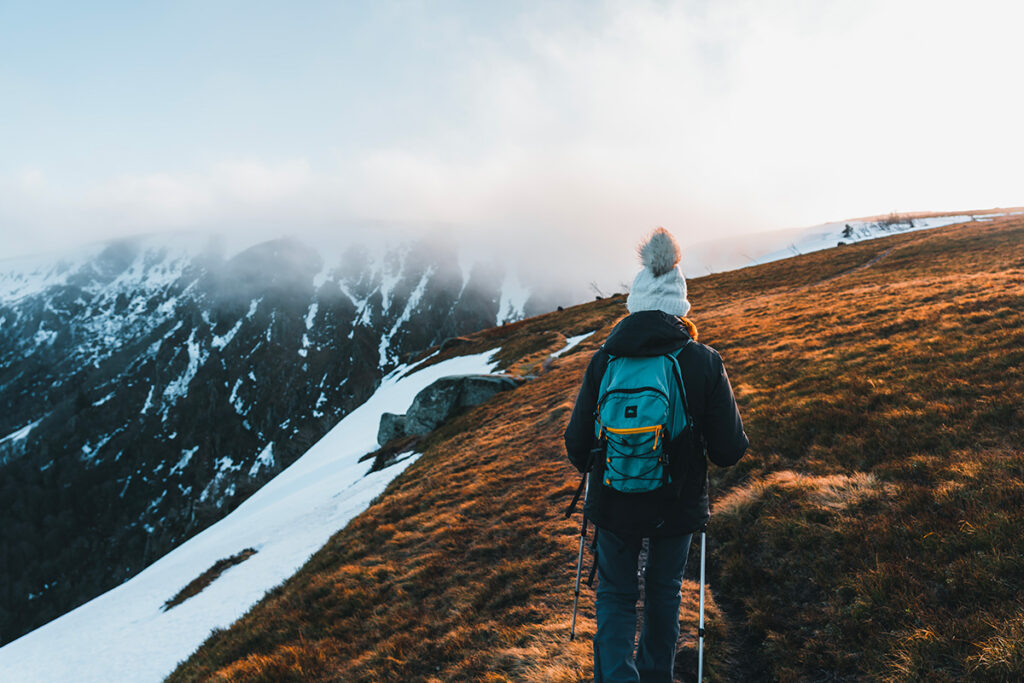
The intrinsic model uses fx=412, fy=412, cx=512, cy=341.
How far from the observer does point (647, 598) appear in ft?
12.5

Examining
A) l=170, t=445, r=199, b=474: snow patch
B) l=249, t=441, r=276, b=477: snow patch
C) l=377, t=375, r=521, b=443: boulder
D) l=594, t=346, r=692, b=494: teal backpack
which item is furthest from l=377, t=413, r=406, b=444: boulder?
l=170, t=445, r=199, b=474: snow patch

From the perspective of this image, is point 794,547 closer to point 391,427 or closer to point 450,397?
point 450,397

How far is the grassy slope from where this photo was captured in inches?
164

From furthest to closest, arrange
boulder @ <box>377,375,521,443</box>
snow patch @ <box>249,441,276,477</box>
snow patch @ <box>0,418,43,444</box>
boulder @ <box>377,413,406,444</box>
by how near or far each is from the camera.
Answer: snow patch @ <box>0,418,43,444</box> → snow patch @ <box>249,441,276,477</box> → boulder @ <box>377,413,406,444</box> → boulder @ <box>377,375,521,443</box>

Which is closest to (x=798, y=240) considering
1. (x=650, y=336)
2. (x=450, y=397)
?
(x=450, y=397)

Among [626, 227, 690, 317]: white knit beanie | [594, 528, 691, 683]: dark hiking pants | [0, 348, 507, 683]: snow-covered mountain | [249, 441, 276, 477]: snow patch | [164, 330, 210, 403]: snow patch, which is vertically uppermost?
[164, 330, 210, 403]: snow patch

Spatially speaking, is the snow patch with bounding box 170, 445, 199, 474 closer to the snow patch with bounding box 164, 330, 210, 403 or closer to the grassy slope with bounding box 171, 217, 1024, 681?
the snow patch with bounding box 164, 330, 210, 403

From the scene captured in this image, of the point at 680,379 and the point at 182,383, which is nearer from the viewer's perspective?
the point at 680,379

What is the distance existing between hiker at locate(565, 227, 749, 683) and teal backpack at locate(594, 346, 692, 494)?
2 centimetres

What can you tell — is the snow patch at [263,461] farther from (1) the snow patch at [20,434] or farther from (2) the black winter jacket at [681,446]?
(2) the black winter jacket at [681,446]

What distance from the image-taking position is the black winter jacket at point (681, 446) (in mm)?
3703

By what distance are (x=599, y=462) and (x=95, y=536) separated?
206m

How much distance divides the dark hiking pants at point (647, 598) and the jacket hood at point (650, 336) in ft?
5.69

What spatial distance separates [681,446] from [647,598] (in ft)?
4.77
